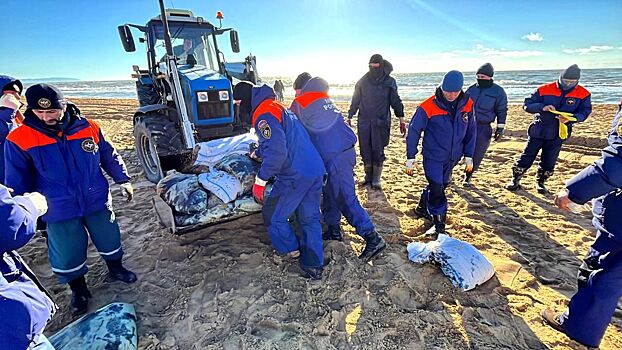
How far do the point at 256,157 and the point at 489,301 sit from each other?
2540mm

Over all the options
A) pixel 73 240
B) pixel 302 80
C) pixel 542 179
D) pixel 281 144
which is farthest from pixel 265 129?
pixel 542 179

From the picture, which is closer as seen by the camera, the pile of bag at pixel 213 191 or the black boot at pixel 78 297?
the black boot at pixel 78 297

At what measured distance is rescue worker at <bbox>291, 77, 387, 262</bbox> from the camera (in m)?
3.16

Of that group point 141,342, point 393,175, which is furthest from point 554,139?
point 141,342

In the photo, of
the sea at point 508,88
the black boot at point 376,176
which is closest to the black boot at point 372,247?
the black boot at point 376,176

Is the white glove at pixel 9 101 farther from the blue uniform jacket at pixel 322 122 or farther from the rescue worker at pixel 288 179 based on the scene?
the blue uniform jacket at pixel 322 122

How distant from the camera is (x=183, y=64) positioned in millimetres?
5582

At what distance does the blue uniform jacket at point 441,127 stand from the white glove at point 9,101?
12.8ft

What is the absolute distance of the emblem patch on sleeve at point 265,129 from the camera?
2709 millimetres

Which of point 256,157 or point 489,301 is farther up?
point 256,157

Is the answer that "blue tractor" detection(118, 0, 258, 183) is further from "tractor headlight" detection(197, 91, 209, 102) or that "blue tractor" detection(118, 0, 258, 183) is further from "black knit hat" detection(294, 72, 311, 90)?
"black knit hat" detection(294, 72, 311, 90)

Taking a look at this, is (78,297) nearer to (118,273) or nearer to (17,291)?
(118,273)

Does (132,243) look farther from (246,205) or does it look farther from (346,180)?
(346,180)

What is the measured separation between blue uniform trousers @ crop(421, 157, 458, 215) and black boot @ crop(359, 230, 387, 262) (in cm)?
87
